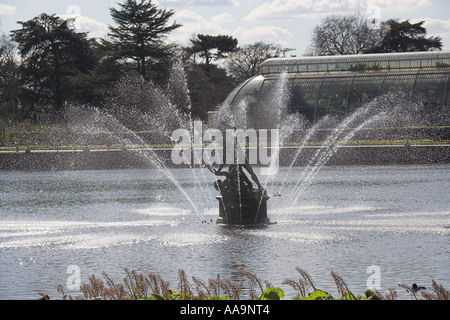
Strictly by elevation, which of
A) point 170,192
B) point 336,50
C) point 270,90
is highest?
point 336,50

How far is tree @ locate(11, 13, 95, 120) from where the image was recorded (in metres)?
72.1

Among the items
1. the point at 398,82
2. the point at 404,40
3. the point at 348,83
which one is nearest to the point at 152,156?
the point at 348,83

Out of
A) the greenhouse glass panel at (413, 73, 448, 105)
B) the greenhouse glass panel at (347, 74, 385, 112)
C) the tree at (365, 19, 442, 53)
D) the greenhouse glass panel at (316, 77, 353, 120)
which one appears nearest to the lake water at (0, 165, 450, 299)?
the greenhouse glass panel at (413, 73, 448, 105)

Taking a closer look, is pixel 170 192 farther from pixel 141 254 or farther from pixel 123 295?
pixel 123 295

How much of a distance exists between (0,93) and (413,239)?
68508 millimetres

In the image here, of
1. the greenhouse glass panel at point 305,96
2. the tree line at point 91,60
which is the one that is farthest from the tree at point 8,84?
the greenhouse glass panel at point 305,96

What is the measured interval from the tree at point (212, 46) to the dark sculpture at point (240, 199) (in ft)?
254

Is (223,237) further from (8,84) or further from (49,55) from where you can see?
(8,84)

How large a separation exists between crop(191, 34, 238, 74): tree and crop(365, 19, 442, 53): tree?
65.2 ft

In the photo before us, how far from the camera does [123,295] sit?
7.62 meters

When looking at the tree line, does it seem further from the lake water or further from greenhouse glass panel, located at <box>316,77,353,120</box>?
the lake water

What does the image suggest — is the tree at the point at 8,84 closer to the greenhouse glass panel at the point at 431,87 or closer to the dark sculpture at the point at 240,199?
the greenhouse glass panel at the point at 431,87

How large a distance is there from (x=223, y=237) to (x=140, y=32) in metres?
51.8
